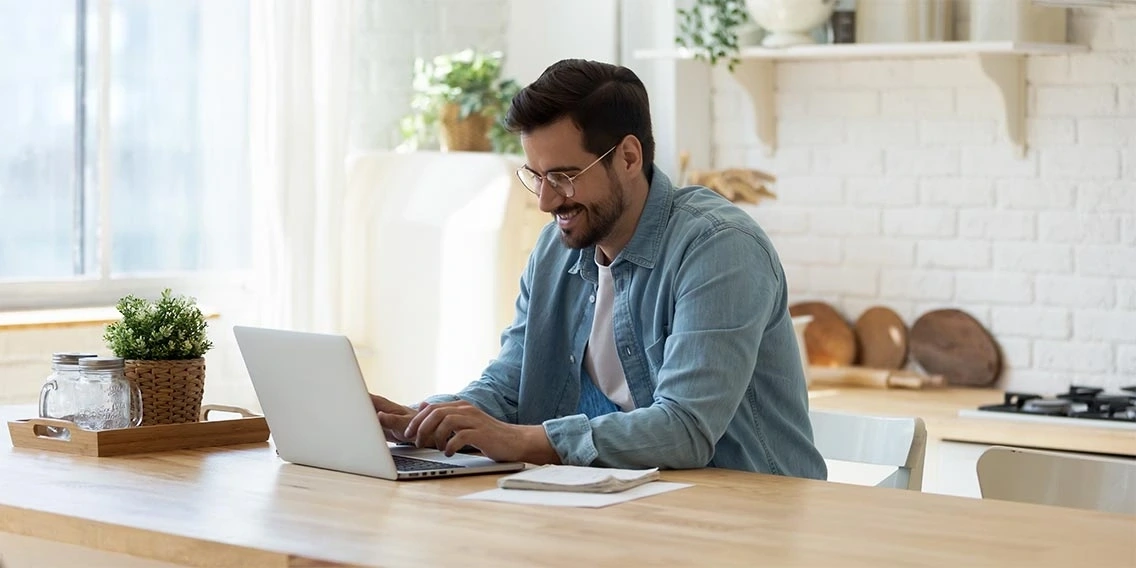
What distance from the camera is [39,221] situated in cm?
403

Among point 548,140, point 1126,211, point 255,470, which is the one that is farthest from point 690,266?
point 1126,211

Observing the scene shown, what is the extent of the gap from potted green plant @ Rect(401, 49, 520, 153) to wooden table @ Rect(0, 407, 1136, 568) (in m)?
2.35

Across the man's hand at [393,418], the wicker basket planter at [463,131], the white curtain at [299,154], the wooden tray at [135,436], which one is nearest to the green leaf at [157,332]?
the wooden tray at [135,436]

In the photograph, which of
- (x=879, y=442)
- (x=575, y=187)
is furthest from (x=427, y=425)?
(x=879, y=442)

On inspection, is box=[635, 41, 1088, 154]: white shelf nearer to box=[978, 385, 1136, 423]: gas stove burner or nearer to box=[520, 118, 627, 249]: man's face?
box=[978, 385, 1136, 423]: gas stove burner

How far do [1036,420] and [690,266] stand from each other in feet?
4.99

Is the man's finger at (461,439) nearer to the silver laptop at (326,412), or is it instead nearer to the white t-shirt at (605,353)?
the silver laptop at (326,412)

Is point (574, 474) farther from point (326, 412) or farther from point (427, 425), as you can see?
point (326, 412)

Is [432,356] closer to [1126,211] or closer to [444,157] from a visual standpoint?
[444,157]

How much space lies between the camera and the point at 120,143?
13.8ft

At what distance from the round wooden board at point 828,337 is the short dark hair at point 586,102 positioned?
77.0 inches

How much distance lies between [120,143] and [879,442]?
245 cm

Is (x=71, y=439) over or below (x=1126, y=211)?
below

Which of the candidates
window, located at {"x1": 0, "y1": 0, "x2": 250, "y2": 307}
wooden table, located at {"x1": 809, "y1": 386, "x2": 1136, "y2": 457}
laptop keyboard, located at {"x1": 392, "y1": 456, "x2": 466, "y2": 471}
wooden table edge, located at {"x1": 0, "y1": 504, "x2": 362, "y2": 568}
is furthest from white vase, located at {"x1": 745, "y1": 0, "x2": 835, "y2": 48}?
wooden table edge, located at {"x1": 0, "y1": 504, "x2": 362, "y2": 568}
